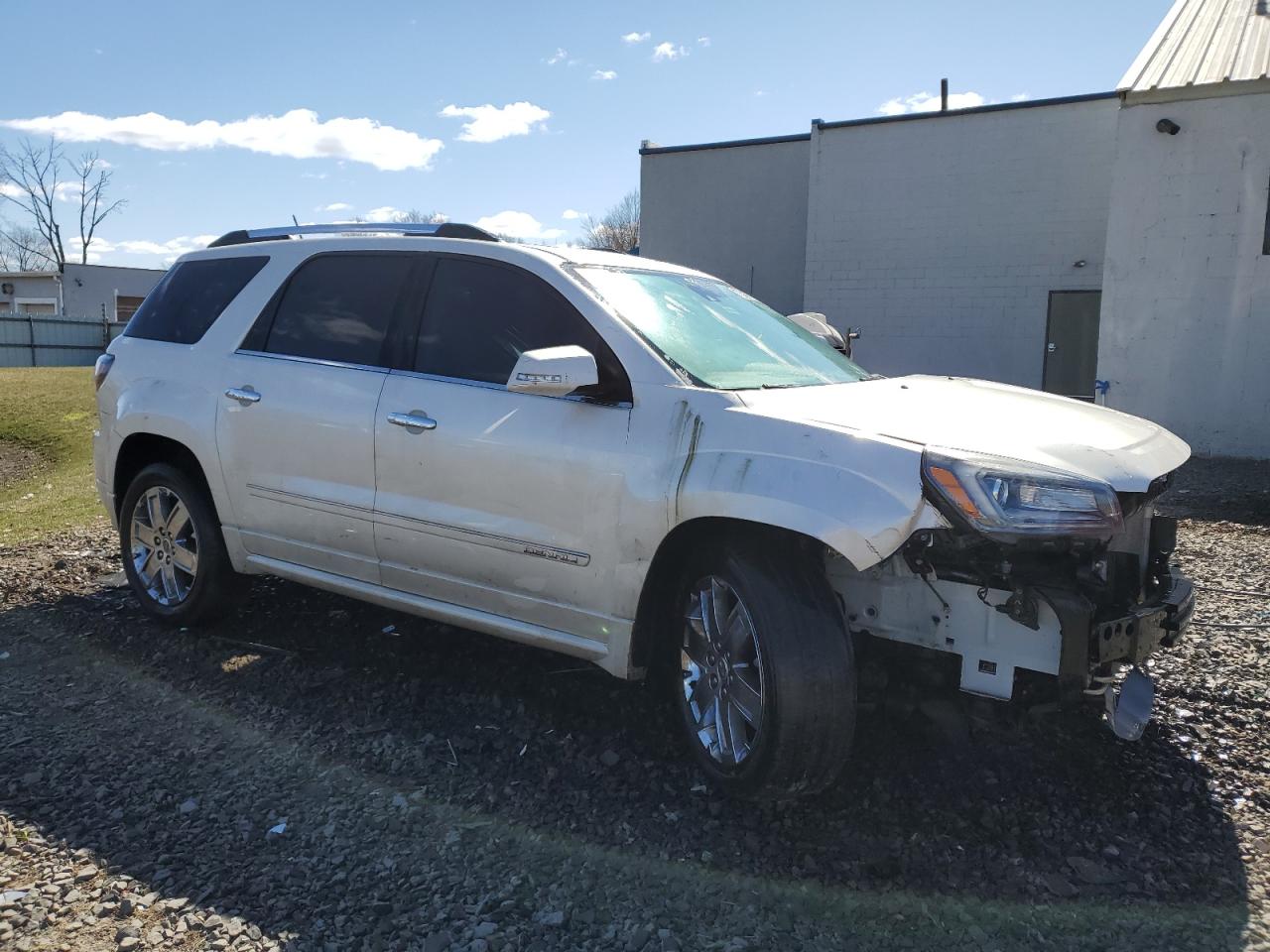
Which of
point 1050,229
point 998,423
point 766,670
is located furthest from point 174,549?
point 1050,229

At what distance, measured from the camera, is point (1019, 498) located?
9.37 ft

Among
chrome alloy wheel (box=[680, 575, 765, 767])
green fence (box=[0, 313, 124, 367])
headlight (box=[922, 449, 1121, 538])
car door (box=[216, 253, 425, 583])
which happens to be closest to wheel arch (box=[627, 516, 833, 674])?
chrome alloy wheel (box=[680, 575, 765, 767])

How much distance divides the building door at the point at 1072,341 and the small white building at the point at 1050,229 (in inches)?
1.4

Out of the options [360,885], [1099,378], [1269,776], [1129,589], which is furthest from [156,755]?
[1099,378]

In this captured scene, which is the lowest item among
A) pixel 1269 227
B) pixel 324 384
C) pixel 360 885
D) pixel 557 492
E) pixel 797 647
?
pixel 360 885

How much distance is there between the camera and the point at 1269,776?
3.56 metres

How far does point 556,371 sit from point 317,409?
4.67ft

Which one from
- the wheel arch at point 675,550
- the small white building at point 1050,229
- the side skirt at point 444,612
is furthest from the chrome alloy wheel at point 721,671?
the small white building at point 1050,229

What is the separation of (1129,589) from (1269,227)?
11102mm

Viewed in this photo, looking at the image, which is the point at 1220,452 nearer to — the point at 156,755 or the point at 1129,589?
the point at 1129,589

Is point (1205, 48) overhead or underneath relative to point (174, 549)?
overhead

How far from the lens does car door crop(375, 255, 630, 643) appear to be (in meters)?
3.56

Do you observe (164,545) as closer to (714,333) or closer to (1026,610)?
(714,333)

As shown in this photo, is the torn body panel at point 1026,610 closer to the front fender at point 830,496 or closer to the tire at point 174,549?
the front fender at point 830,496
